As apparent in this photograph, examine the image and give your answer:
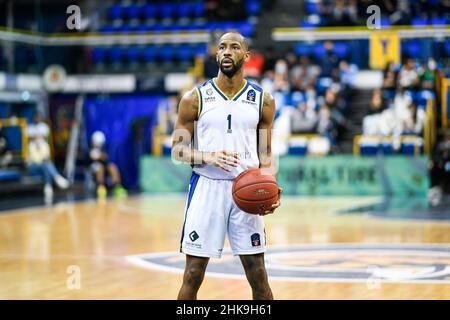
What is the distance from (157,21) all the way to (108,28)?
4.80 feet

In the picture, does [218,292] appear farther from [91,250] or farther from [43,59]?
[43,59]

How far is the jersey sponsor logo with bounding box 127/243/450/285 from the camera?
356 inches

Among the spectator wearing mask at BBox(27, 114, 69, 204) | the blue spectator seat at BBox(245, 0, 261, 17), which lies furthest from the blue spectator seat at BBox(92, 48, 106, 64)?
the spectator wearing mask at BBox(27, 114, 69, 204)

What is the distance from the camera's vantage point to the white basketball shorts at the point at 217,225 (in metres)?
6.11

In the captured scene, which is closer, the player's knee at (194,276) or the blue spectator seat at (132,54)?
the player's knee at (194,276)

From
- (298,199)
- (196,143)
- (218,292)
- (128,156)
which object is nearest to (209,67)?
(128,156)

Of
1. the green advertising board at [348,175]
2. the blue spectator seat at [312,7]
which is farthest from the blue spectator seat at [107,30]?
the green advertising board at [348,175]

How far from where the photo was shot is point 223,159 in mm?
5941

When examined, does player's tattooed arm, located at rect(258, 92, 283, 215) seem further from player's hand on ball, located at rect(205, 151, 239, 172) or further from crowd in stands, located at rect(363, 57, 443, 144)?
crowd in stands, located at rect(363, 57, 443, 144)

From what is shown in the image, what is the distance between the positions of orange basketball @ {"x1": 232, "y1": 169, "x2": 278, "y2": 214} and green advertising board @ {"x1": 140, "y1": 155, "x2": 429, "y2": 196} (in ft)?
42.7

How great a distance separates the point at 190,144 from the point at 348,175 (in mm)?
13415

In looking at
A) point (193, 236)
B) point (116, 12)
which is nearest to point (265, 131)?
point (193, 236)

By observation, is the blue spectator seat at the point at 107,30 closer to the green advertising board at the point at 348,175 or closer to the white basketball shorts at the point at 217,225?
the green advertising board at the point at 348,175

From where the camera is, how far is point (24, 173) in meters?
21.5
